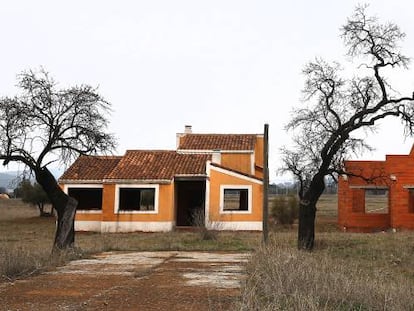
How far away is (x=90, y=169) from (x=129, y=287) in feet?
72.9

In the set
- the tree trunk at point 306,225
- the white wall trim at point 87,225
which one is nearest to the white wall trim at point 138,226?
the white wall trim at point 87,225

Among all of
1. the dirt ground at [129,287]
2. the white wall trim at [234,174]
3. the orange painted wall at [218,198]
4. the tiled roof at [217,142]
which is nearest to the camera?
the dirt ground at [129,287]

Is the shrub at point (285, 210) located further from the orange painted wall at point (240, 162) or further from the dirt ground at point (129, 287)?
the dirt ground at point (129, 287)

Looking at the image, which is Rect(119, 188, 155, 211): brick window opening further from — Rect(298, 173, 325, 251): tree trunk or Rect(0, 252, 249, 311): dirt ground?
Rect(0, 252, 249, 311): dirt ground

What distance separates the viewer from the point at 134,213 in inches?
1077

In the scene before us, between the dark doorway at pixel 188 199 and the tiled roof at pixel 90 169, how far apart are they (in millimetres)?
4123

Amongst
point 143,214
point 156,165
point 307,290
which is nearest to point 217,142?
point 156,165

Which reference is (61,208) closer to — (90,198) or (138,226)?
(138,226)

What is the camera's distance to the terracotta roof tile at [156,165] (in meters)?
27.7

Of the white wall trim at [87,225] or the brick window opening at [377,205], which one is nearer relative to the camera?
the white wall trim at [87,225]

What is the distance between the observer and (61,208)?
15922 mm

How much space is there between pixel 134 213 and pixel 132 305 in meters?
20.5

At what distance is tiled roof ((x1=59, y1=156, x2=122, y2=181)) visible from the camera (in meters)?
28.9

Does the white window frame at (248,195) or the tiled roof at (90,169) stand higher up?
the tiled roof at (90,169)
